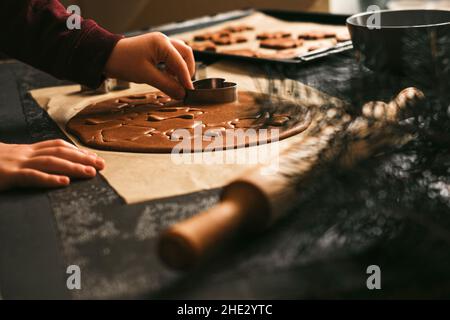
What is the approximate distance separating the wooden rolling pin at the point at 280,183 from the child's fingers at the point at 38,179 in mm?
246

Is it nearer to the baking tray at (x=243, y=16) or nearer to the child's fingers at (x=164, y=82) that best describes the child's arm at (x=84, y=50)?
the child's fingers at (x=164, y=82)

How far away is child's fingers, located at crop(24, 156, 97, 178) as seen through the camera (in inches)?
28.2

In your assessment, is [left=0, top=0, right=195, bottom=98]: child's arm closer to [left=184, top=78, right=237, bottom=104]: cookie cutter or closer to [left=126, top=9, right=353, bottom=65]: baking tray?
[left=184, top=78, right=237, bottom=104]: cookie cutter

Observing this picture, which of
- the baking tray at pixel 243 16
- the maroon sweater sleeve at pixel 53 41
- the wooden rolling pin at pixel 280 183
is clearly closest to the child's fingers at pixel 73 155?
the wooden rolling pin at pixel 280 183

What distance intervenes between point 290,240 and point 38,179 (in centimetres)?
34

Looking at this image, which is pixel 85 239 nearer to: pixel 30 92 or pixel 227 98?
pixel 227 98

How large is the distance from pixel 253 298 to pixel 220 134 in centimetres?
42

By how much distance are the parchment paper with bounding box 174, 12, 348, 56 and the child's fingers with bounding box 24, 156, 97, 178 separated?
2.36 feet

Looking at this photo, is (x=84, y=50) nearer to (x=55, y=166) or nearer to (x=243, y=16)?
(x=55, y=166)

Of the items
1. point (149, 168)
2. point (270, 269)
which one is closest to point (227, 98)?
point (149, 168)

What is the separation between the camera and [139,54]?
3.47ft

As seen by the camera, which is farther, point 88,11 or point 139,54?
point 88,11

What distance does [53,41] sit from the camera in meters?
1.09

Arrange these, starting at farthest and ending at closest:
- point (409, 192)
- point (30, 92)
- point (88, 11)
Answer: point (88, 11), point (30, 92), point (409, 192)
